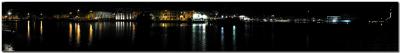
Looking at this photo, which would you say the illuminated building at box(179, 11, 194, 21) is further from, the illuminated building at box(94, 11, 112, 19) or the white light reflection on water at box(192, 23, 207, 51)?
the white light reflection on water at box(192, 23, 207, 51)

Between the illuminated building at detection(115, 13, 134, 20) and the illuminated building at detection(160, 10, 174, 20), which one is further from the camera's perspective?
the illuminated building at detection(115, 13, 134, 20)

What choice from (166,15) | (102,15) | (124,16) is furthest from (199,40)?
(124,16)

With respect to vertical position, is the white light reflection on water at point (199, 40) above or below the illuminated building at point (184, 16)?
below

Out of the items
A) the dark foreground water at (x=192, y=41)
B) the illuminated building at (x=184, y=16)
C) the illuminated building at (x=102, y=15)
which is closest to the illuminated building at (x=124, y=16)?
the illuminated building at (x=102, y=15)

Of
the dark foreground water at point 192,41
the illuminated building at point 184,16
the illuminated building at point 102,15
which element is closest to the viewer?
the dark foreground water at point 192,41

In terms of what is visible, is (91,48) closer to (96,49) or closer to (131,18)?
(96,49)

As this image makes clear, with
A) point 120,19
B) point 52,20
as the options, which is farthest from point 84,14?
point 52,20

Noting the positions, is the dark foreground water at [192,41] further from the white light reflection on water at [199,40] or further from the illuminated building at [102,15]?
the illuminated building at [102,15]

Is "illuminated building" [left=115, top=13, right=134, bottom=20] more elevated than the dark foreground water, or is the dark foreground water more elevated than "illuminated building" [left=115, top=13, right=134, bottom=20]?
"illuminated building" [left=115, top=13, right=134, bottom=20]

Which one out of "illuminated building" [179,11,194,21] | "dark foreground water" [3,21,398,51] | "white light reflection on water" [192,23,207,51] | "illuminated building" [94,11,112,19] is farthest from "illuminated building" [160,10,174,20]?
"dark foreground water" [3,21,398,51]

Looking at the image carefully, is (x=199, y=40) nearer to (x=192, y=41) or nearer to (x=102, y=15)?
(x=192, y=41)

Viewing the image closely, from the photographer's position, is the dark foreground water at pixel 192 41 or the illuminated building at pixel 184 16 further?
the illuminated building at pixel 184 16

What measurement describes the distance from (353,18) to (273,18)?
32.5ft

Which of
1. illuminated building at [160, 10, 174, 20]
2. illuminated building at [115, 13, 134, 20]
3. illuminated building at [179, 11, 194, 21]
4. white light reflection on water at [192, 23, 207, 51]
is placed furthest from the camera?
illuminated building at [115, 13, 134, 20]
